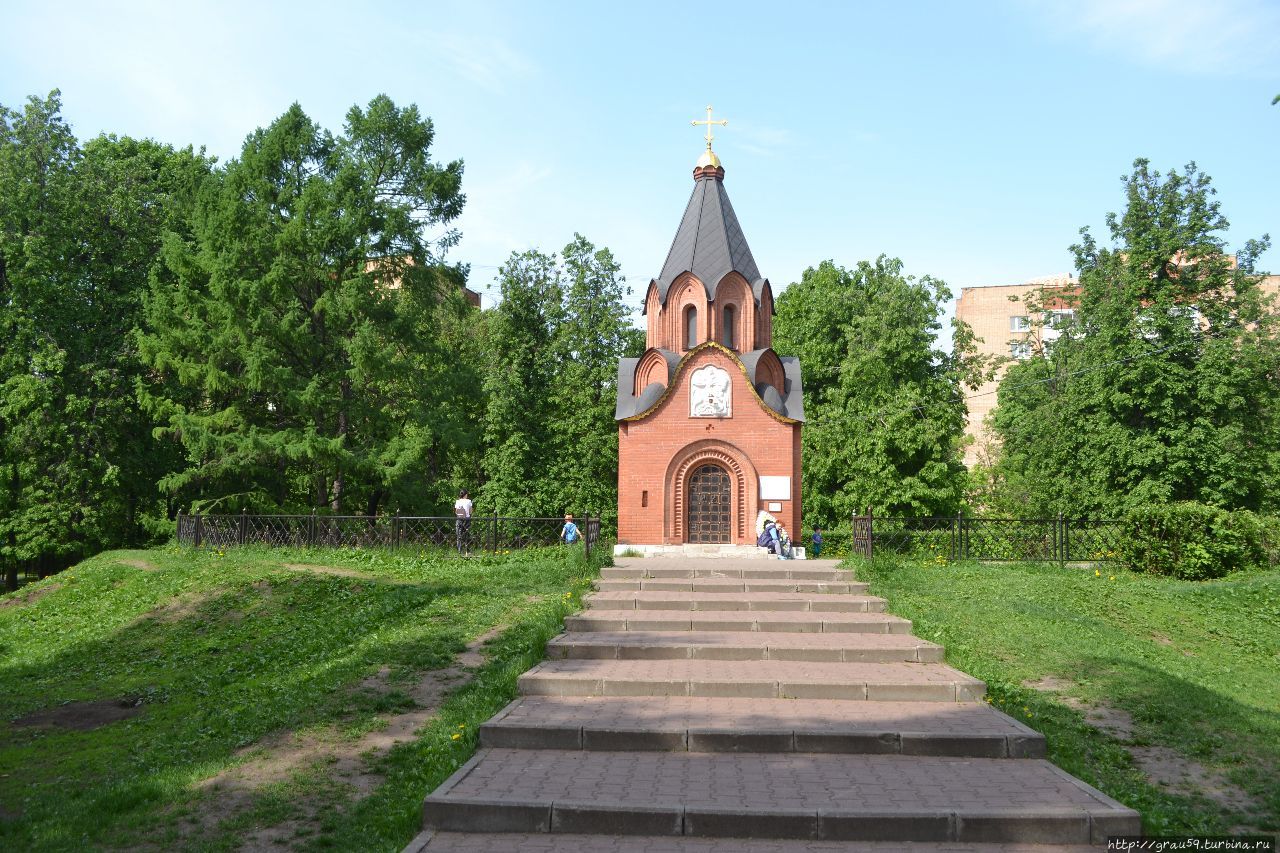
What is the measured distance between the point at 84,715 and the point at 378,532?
928 centimetres

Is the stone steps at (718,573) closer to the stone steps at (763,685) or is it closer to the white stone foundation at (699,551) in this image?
the white stone foundation at (699,551)

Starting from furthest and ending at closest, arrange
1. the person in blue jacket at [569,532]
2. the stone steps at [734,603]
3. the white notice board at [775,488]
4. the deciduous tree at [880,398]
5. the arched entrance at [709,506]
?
the deciduous tree at [880,398], the arched entrance at [709,506], the white notice board at [775,488], the person in blue jacket at [569,532], the stone steps at [734,603]

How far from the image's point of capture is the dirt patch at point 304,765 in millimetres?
5594

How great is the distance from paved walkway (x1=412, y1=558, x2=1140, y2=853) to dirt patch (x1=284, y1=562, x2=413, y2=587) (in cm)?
518

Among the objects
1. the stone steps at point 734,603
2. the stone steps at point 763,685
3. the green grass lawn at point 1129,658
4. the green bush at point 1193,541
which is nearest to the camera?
the green grass lawn at point 1129,658

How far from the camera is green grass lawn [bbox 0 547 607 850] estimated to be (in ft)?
19.1

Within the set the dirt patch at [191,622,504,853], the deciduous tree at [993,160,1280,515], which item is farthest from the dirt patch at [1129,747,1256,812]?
the deciduous tree at [993,160,1280,515]

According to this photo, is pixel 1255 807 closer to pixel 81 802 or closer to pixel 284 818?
pixel 284 818

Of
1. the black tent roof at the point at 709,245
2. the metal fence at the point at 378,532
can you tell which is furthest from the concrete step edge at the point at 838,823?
the black tent roof at the point at 709,245

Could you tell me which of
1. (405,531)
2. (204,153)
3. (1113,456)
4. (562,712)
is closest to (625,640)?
(562,712)

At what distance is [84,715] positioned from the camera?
31.1ft

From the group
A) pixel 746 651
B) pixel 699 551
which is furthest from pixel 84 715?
pixel 699 551

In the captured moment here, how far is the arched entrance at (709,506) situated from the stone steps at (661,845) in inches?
569

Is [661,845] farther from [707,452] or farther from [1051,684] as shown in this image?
[707,452]
